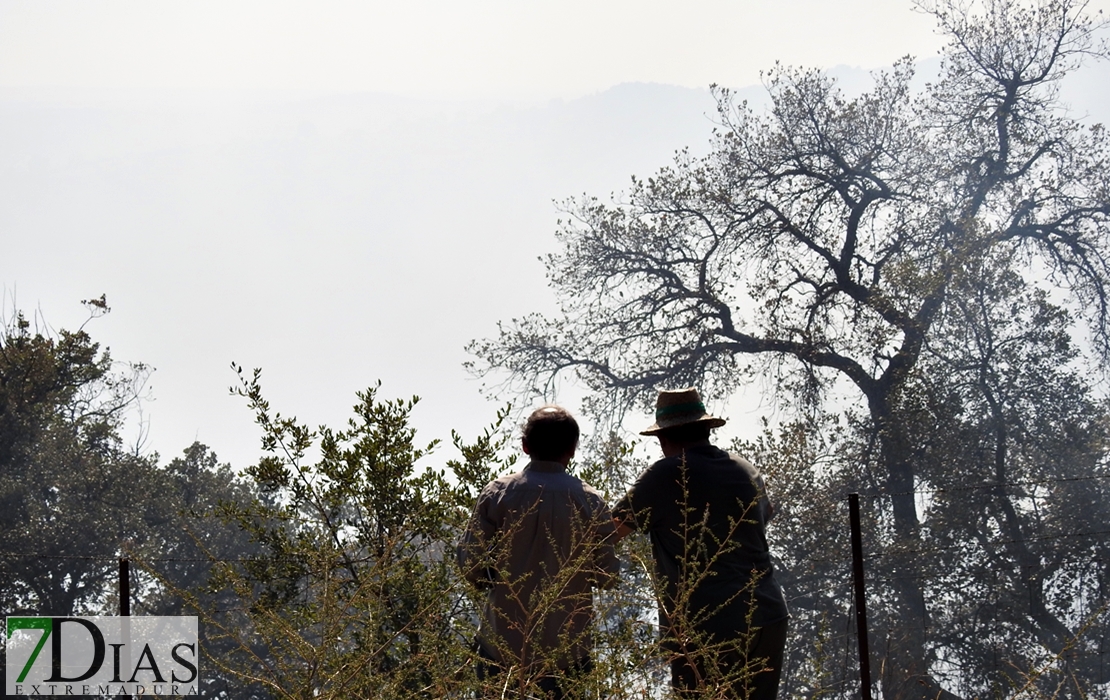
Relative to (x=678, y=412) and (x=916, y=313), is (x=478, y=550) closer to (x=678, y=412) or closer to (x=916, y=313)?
(x=678, y=412)

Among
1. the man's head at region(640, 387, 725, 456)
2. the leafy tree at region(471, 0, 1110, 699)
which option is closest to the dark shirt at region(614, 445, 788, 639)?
the man's head at region(640, 387, 725, 456)

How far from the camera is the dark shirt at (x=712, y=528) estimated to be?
3145 millimetres

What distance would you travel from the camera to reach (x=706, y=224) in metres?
16.6

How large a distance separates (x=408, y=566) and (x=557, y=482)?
0.66 meters

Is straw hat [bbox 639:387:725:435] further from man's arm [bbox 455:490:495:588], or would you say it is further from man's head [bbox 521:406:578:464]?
man's arm [bbox 455:490:495:588]

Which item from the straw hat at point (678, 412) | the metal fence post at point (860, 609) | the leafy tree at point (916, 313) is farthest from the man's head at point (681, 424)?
the leafy tree at point (916, 313)

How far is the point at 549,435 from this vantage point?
11.1ft

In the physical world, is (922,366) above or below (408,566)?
above

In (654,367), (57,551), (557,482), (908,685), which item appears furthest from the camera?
(57,551)

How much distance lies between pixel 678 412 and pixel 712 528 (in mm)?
411

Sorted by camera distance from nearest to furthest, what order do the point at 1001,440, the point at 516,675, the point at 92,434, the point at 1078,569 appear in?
the point at 516,675, the point at 1078,569, the point at 1001,440, the point at 92,434

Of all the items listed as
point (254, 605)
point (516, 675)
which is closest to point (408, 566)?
point (254, 605)

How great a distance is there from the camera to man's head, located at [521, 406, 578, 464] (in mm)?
3369

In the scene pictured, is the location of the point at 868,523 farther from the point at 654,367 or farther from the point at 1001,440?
the point at 654,367
